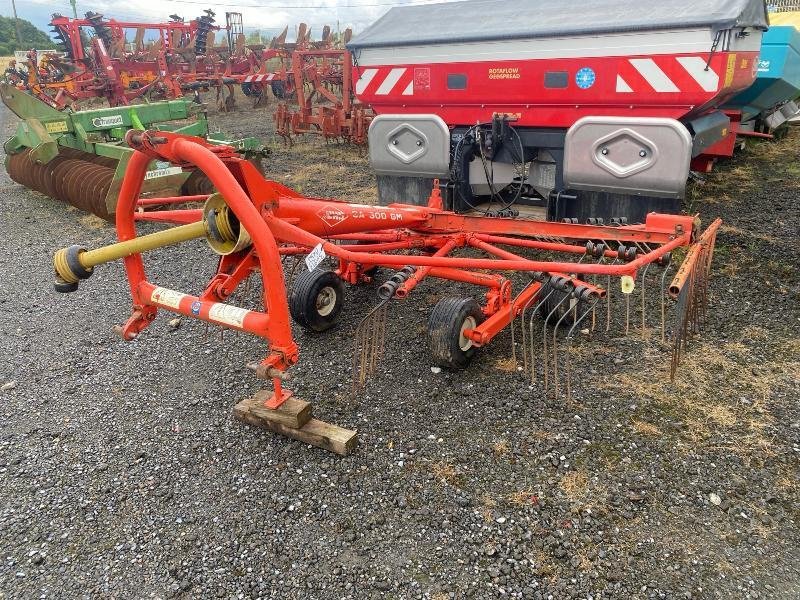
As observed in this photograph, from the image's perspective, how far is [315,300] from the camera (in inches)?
145

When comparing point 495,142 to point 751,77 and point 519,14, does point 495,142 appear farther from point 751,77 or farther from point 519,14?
point 751,77

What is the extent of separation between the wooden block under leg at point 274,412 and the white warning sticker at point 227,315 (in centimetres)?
53

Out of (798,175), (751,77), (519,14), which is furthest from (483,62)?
(798,175)

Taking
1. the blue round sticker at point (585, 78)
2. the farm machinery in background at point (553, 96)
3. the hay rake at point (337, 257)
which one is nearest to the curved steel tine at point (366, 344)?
the hay rake at point (337, 257)

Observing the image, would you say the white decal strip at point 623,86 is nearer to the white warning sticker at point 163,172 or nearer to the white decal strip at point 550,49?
the white decal strip at point 550,49

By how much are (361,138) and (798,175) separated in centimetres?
589

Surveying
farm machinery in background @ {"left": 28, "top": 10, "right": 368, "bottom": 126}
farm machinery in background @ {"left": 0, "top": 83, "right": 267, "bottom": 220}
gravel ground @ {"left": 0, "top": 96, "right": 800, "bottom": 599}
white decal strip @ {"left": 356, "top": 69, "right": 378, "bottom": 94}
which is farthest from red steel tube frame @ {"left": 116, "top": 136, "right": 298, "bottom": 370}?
farm machinery in background @ {"left": 28, "top": 10, "right": 368, "bottom": 126}

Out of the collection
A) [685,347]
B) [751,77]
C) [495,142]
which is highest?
[751,77]

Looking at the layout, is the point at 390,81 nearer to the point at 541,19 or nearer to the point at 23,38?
the point at 541,19

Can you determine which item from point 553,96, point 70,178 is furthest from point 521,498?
point 70,178

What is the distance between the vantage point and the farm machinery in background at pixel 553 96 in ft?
12.3

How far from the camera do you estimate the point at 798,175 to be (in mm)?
6840

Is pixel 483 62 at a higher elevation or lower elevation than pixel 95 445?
higher

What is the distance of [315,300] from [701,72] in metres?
2.79
